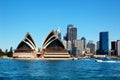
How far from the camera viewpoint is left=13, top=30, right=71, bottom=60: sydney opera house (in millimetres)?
175250

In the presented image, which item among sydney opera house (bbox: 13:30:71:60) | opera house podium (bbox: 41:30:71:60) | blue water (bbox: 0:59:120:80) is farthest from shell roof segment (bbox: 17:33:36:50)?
blue water (bbox: 0:59:120:80)

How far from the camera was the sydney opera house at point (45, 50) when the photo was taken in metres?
175

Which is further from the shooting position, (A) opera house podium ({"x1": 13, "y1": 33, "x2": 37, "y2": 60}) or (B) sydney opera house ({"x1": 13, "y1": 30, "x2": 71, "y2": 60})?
(A) opera house podium ({"x1": 13, "y1": 33, "x2": 37, "y2": 60})

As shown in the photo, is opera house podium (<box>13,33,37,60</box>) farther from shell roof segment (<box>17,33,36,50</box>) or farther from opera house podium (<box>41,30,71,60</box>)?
opera house podium (<box>41,30,71,60</box>)

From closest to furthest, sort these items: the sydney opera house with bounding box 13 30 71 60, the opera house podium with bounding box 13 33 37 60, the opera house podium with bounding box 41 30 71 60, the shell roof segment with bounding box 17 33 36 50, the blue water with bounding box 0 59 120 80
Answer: the blue water with bounding box 0 59 120 80
the opera house podium with bounding box 41 30 71 60
the sydney opera house with bounding box 13 30 71 60
the shell roof segment with bounding box 17 33 36 50
the opera house podium with bounding box 13 33 37 60

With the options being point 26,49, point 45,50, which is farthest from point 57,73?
point 26,49

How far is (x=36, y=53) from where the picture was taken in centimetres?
18838

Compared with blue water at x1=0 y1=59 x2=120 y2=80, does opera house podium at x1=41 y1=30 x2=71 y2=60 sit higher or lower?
higher

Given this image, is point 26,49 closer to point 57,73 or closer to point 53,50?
point 53,50

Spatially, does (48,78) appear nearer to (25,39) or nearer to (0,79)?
(0,79)

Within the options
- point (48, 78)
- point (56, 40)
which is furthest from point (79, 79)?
point (56, 40)

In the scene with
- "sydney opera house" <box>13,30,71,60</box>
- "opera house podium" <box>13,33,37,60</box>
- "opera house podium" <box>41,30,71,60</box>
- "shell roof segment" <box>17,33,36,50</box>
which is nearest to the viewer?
"opera house podium" <box>41,30,71,60</box>

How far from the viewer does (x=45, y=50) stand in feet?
593

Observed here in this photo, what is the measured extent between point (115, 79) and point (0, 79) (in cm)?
1389
